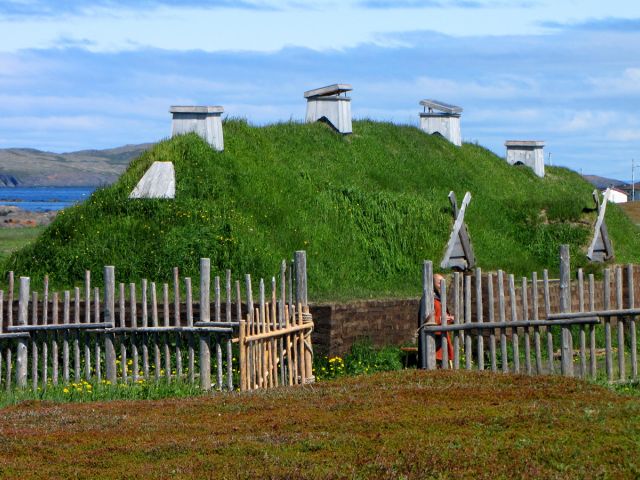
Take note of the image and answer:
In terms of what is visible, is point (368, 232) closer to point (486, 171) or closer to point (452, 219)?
point (452, 219)

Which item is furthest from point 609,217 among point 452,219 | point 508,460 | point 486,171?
point 508,460

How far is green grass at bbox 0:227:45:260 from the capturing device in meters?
42.6

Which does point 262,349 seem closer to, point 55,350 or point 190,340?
point 190,340

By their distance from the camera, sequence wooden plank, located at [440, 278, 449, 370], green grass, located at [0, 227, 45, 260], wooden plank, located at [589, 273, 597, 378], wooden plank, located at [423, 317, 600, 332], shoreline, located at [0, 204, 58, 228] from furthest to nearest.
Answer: shoreline, located at [0, 204, 58, 228] < green grass, located at [0, 227, 45, 260] < wooden plank, located at [440, 278, 449, 370] < wooden plank, located at [423, 317, 600, 332] < wooden plank, located at [589, 273, 597, 378]

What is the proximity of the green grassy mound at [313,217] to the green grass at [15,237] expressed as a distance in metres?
14.5

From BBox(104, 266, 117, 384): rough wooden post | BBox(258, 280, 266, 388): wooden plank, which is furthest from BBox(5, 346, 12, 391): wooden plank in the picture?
BBox(258, 280, 266, 388): wooden plank

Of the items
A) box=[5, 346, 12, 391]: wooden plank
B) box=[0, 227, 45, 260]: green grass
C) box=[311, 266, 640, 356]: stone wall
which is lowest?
box=[5, 346, 12, 391]: wooden plank

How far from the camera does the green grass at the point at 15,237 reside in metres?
42.6

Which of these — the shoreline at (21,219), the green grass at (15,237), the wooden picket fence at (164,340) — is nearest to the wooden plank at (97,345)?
the wooden picket fence at (164,340)

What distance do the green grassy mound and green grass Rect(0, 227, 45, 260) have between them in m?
14.5

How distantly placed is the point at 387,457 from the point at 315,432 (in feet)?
4.99

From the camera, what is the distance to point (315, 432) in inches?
451

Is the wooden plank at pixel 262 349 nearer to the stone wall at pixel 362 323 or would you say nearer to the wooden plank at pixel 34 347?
the stone wall at pixel 362 323

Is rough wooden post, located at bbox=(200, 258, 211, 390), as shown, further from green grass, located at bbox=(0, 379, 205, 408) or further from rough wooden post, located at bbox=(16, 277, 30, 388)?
rough wooden post, located at bbox=(16, 277, 30, 388)
